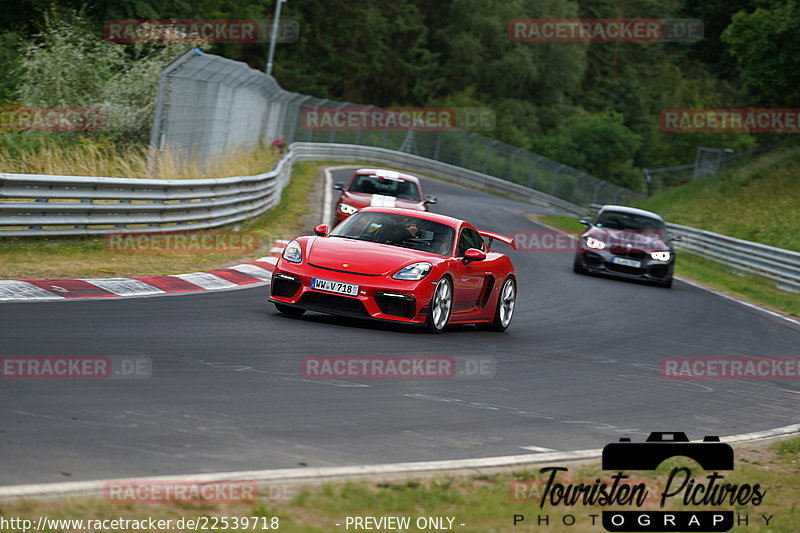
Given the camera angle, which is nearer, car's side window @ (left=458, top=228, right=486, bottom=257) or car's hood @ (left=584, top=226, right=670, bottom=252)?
→ car's side window @ (left=458, top=228, right=486, bottom=257)

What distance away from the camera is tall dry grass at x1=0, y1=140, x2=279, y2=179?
1625cm

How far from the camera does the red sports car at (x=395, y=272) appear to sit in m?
11.0

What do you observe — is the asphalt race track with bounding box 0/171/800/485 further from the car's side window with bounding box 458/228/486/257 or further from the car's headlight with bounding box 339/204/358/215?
the car's headlight with bounding box 339/204/358/215

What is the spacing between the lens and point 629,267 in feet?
74.0

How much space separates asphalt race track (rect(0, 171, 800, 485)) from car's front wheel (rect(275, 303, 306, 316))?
0.17 m

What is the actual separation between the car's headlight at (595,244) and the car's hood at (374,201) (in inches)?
143

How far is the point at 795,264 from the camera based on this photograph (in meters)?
24.9

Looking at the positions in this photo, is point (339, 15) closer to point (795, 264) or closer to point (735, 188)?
point (735, 188)

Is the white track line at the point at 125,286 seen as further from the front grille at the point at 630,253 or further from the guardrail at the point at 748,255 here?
the guardrail at the point at 748,255

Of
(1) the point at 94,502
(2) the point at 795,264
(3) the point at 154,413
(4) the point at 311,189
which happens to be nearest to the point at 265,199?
(4) the point at 311,189

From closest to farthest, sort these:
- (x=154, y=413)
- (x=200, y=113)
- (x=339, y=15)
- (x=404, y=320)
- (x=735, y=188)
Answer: (x=154, y=413) → (x=404, y=320) → (x=200, y=113) → (x=735, y=188) → (x=339, y=15)

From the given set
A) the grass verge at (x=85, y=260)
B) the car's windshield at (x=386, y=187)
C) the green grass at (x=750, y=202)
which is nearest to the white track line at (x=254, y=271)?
the grass verge at (x=85, y=260)

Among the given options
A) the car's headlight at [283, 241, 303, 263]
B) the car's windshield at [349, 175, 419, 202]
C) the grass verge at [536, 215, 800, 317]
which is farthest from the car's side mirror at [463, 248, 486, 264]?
the grass verge at [536, 215, 800, 317]

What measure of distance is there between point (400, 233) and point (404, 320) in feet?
4.66
